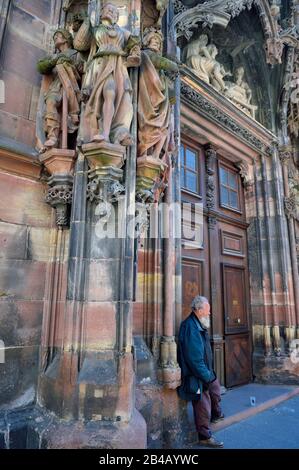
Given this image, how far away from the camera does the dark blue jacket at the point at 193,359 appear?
2.62 m

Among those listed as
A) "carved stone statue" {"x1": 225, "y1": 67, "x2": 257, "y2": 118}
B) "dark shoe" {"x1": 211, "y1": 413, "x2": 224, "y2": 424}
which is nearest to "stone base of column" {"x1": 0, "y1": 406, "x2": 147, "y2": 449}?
"dark shoe" {"x1": 211, "y1": 413, "x2": 224, "y2": 424}

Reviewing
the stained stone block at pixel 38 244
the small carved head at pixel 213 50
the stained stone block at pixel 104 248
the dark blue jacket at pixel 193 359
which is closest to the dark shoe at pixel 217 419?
the dark blue jacket at pixel 193 359

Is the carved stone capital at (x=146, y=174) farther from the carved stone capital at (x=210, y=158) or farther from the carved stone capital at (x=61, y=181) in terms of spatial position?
the carved stone capital at (x=210, y=158)

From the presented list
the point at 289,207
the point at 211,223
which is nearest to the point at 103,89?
the point at 211,223

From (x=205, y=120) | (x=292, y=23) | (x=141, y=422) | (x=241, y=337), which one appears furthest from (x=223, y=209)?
(x=292, y=23)

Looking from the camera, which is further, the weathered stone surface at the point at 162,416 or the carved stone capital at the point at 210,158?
the carved stone capital at the point at 210,158

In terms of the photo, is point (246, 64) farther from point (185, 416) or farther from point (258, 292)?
point (185, 416)

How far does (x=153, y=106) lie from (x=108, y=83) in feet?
1.42

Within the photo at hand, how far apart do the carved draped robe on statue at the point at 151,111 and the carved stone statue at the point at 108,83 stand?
0.15 metres

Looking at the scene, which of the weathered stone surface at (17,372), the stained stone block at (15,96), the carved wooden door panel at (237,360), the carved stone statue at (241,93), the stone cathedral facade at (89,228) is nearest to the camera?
the stone cathedral facade at (89,228)

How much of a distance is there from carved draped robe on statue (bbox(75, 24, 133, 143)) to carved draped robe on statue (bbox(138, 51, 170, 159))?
0.17 meters

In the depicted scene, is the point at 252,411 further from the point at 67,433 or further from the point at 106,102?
the point at 106,102

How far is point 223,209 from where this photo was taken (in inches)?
197

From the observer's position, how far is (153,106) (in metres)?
2.61
